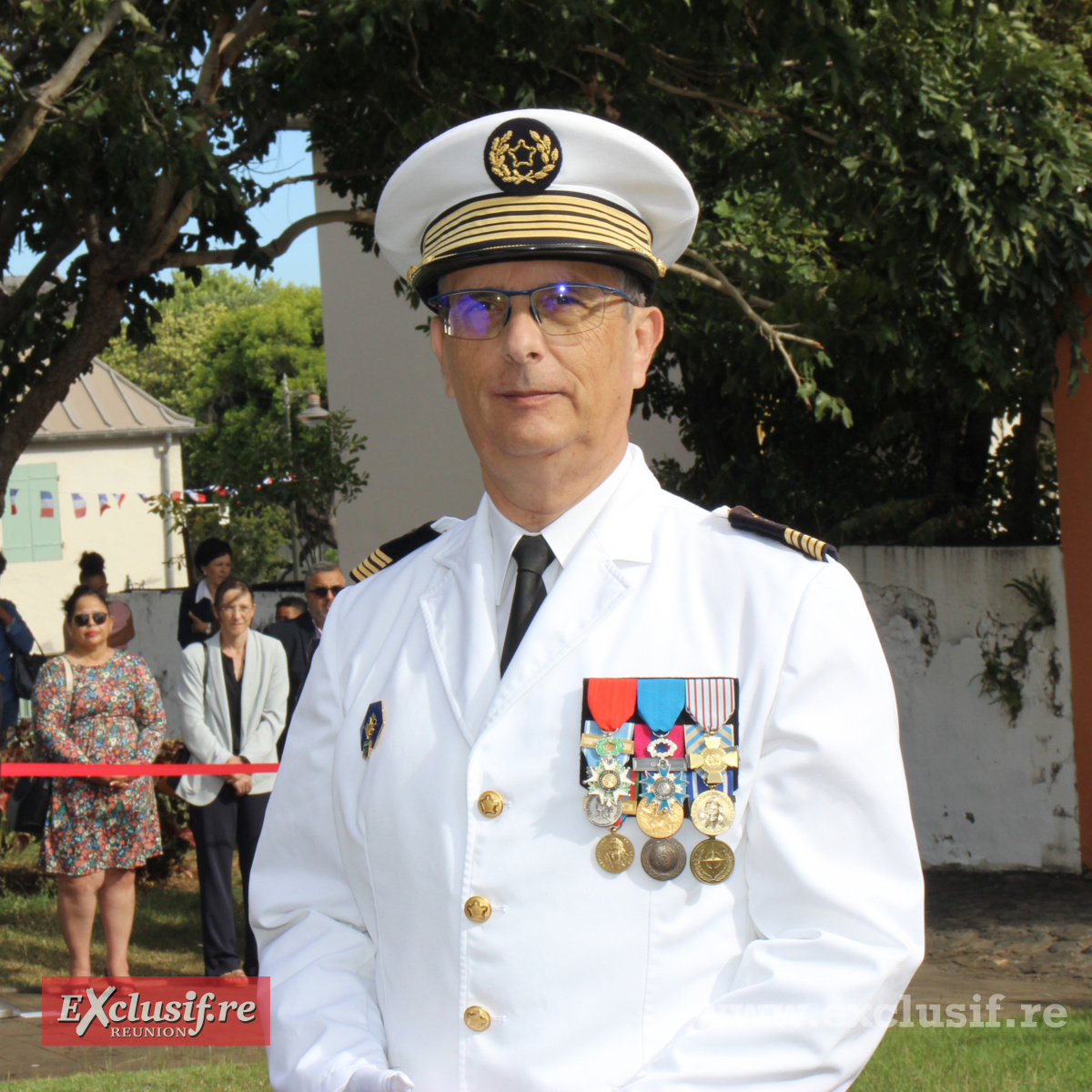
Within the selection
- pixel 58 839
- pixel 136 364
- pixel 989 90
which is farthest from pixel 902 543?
pixel 136 364

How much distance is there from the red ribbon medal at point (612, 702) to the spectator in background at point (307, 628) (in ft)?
17.2

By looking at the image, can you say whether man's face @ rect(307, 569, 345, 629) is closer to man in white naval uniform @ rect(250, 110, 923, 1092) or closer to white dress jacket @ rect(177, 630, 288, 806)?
white dress jacket @ rect(177, 630, 288, 806)

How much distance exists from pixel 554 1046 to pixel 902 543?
296 inches

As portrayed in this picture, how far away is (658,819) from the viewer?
168cm

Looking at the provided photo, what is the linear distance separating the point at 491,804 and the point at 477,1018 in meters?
0.27

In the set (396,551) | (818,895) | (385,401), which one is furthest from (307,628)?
(385,401)

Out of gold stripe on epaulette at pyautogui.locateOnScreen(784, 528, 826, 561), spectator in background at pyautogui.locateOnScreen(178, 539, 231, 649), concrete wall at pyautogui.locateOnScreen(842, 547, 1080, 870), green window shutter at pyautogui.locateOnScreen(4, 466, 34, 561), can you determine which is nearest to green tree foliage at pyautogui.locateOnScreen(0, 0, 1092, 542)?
concrete wall at pyautogui.locateOnScreen(842, 547, 1080, 870)

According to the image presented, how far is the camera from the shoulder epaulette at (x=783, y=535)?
5.92 ft

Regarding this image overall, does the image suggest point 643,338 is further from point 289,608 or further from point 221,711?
point 289,608

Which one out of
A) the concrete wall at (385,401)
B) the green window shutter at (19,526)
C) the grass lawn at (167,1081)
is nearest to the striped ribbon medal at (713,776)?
the grass lawn at (167,1081)

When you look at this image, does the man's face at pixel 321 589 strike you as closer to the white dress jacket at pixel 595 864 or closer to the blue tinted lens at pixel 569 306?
the white dress jacket at pixel 595 864

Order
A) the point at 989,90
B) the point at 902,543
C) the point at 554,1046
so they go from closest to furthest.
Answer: the point at 554,1046 → the point at 989,90 → the point at 902,543

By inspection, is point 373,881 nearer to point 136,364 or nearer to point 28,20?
point 28,20

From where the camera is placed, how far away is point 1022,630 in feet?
25.7
